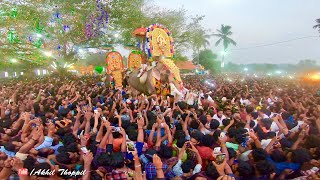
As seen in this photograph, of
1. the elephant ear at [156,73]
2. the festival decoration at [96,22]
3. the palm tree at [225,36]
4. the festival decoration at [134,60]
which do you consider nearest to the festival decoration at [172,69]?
the elephant ear at [156,73]

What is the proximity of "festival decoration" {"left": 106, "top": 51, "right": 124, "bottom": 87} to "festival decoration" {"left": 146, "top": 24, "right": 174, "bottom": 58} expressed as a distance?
4736 millimetres

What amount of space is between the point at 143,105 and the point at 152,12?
70.1ft

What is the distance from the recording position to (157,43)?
13000 mm

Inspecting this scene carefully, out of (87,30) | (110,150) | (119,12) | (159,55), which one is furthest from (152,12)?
(110,150)

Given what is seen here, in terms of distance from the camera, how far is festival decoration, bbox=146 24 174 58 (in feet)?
42.3

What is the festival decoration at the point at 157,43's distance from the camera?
12.9 metres

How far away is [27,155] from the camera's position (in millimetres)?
3697

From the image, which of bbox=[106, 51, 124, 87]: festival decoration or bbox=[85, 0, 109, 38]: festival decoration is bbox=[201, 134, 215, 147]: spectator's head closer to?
bbox=[106, 51, 124, 87]: festival decoration

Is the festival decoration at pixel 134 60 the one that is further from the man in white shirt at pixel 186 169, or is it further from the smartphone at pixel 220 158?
the smartphone at pixel 220 158

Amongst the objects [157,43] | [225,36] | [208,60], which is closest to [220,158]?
[157,43]

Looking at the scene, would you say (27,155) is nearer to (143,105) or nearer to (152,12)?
(143,105)

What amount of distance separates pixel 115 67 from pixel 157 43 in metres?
5.36

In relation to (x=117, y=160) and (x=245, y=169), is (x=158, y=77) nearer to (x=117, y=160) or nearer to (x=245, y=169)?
(x=117, y=160)

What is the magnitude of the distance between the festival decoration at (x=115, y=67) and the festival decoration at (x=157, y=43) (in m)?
4.74
